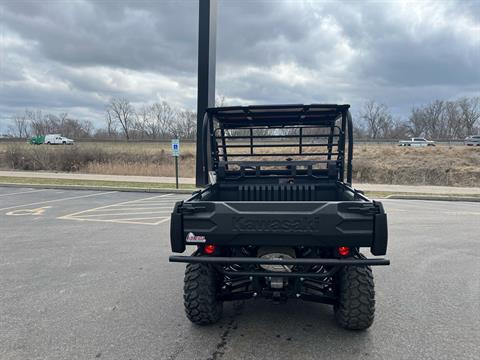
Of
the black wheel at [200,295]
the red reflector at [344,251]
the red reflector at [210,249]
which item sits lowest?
the black wheel at [200,295]

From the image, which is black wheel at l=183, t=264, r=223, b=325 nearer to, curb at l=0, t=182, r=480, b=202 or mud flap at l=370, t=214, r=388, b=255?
mud flap at l=370, t=214, r=388, b=255

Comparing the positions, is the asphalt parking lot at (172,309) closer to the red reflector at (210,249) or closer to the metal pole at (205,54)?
the red reflector at (210,249)

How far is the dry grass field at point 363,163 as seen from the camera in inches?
749

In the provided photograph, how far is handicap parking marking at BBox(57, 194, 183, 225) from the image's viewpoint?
8.12 m

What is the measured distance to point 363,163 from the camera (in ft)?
69.2

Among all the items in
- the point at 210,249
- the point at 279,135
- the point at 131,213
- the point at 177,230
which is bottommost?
the point at 131,213

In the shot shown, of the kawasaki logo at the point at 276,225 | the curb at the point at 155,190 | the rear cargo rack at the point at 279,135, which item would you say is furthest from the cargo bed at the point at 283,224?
the curb at the point at 155,190

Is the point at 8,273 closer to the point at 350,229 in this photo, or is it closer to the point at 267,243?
the point at 267,243

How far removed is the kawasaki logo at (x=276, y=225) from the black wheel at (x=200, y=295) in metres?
0.67

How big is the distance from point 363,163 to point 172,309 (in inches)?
771

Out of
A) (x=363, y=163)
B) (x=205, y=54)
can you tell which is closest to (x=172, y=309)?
(x=205, y=54)

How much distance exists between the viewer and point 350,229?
2.65m

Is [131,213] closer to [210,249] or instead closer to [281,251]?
[210,249]

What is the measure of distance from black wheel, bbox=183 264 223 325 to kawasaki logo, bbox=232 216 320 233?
0.67 meters
